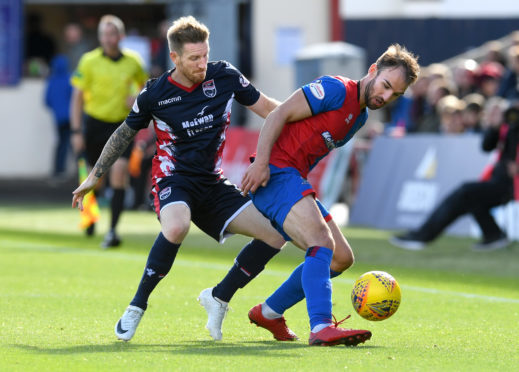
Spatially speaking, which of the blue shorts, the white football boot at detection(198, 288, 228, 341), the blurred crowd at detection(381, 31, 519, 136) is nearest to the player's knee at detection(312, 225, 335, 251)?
the blue shorts

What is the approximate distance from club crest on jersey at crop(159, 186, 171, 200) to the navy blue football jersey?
0.14 metres

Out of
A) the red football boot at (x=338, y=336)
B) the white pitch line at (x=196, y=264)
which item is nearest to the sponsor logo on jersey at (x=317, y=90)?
the red football boot at (x=338, y=336)

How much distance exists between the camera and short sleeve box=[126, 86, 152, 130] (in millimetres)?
7430

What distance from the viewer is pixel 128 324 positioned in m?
7.13

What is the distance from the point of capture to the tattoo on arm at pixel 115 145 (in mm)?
7527

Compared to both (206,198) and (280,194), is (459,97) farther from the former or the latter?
(280,194)

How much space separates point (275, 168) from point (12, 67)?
20115 mm

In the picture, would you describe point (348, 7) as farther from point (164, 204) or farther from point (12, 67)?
point (164, 204)

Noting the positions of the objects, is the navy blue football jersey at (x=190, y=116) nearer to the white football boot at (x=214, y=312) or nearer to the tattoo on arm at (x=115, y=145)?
the tattoo on arm at (x=115, y=145)

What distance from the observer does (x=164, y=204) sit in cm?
741

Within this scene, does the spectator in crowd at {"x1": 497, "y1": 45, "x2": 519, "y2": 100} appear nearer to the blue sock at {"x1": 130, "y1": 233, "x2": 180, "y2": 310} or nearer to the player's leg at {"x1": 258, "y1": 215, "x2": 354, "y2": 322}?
the player's leg at {"x1": 258, "y1": 215, "x2": 354, "y2": 322}

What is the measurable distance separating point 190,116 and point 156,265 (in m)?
0.94

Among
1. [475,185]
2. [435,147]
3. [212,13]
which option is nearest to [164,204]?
[475,185]

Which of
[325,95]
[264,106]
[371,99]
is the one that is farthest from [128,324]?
[371,99]
